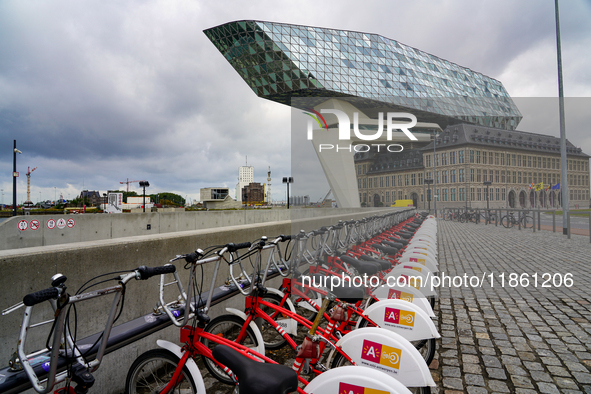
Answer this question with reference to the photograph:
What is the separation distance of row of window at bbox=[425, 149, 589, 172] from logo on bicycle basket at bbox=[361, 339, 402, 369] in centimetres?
406

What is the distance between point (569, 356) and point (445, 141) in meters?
3.70

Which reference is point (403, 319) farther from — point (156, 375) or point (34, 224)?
point (34, 224)

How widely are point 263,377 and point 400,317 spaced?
1701mm

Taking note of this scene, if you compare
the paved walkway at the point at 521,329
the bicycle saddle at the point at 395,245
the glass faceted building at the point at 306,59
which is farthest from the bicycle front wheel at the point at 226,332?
the glass faceted building at the point at 306,59

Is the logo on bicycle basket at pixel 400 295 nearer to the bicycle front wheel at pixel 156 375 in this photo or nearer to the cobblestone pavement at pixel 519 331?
the cobblestone pavement at pixel 519 331

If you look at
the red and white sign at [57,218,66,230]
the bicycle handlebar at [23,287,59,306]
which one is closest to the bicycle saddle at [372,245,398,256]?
the bicycle handlebar at [23,287,59,306]

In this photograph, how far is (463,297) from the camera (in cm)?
556

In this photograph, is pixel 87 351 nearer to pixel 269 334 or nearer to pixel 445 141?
pixel 269 334

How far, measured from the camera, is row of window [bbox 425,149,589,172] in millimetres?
5318

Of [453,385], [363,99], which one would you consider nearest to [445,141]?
[453,385]

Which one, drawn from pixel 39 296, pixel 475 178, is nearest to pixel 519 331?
pixel 475 178

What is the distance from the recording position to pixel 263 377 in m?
1.47

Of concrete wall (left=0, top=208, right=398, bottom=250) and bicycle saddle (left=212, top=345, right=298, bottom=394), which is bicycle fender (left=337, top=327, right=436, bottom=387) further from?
concrete wall (left=0, top=208, right=398, bottom=250)

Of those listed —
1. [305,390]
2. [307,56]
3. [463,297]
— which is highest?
[307,56]
